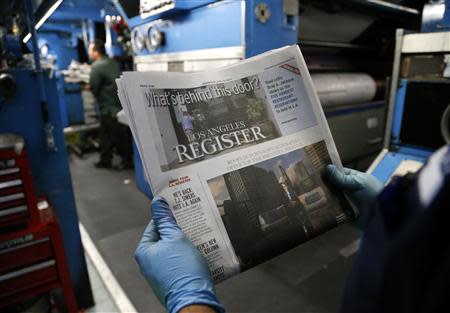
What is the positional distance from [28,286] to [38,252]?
0.46ft

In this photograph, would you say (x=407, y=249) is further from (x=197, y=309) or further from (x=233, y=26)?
(x=233, y=26)

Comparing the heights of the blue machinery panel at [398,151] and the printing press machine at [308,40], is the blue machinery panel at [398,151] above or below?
below

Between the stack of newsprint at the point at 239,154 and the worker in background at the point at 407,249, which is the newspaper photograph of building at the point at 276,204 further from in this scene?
the worker in background at the point at 407,249

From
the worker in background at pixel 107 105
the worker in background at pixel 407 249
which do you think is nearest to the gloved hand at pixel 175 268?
the worker in background at pixel 407 249

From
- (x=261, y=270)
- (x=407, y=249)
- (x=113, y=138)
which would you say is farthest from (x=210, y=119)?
(x=113, y=138)

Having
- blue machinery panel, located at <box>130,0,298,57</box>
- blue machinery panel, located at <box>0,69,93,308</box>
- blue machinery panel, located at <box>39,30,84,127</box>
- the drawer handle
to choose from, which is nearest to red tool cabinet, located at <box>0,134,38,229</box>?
blue machinery panel, located at <box>0,69,93,308</box>

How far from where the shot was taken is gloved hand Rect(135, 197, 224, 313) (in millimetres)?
591

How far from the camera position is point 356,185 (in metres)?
0.77

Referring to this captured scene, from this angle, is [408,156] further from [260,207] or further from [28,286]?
[28,286]

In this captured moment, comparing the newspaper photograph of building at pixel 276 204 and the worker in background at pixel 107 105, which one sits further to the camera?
the worker in background at pixel 107 105

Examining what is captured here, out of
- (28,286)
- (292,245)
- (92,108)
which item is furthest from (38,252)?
(92,108)

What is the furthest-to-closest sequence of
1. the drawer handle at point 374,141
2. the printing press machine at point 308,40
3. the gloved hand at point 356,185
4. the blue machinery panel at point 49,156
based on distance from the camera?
the drawer handle at point 374,141, the printing press machine at point 308,40, the blue machinery panel at point 49,156, the gloved hand at point 356,185

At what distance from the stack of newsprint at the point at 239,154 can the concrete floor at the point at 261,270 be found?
105cm

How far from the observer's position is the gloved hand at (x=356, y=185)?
0.75 metres
